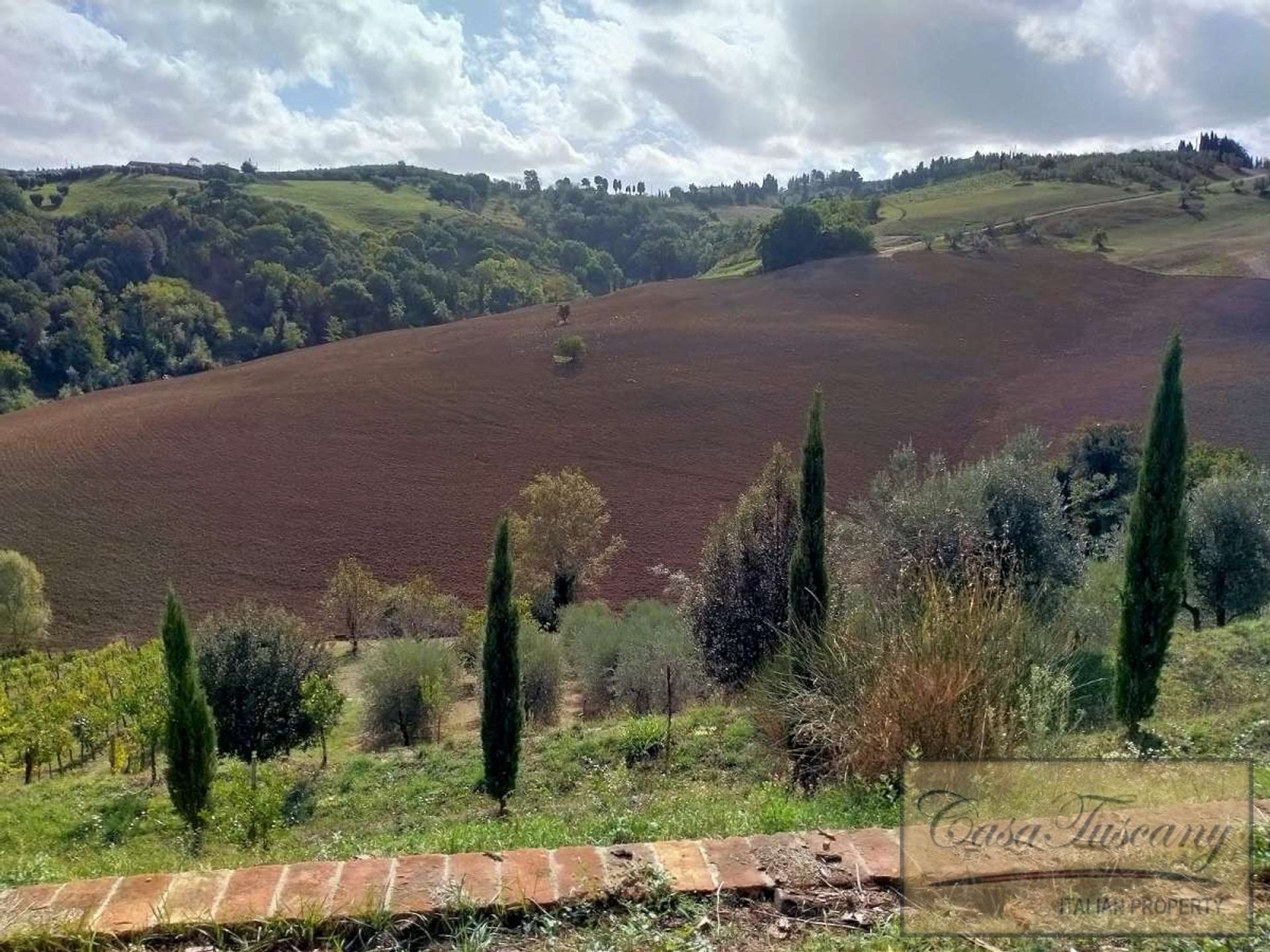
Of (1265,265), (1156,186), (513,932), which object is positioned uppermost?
(1156,186)

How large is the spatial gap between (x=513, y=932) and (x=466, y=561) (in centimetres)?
3550

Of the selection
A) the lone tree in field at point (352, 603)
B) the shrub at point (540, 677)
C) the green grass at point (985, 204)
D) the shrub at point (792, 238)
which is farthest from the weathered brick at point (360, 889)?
the green grass at point (985, 204)

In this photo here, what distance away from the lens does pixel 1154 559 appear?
10.9m

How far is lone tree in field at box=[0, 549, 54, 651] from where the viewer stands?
3123 centimetres

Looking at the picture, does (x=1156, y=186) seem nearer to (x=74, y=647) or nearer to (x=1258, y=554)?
(x=1258, y=554)

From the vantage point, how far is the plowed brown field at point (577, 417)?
3812cm

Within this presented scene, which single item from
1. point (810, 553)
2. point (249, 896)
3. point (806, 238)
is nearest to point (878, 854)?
point (249, 896)

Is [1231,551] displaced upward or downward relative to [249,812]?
upward

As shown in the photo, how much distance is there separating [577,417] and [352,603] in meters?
20.7

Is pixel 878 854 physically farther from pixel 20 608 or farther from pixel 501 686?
pixel 20 608

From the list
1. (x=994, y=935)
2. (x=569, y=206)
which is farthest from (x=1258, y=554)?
(x=569, y=206)

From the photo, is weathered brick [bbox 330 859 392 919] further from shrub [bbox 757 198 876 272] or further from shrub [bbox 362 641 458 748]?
shrub [bbox 757 198 876 272]

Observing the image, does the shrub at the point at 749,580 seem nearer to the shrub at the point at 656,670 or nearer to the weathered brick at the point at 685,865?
the shrub at the point at 656,670

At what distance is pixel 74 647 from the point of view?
32375mm
